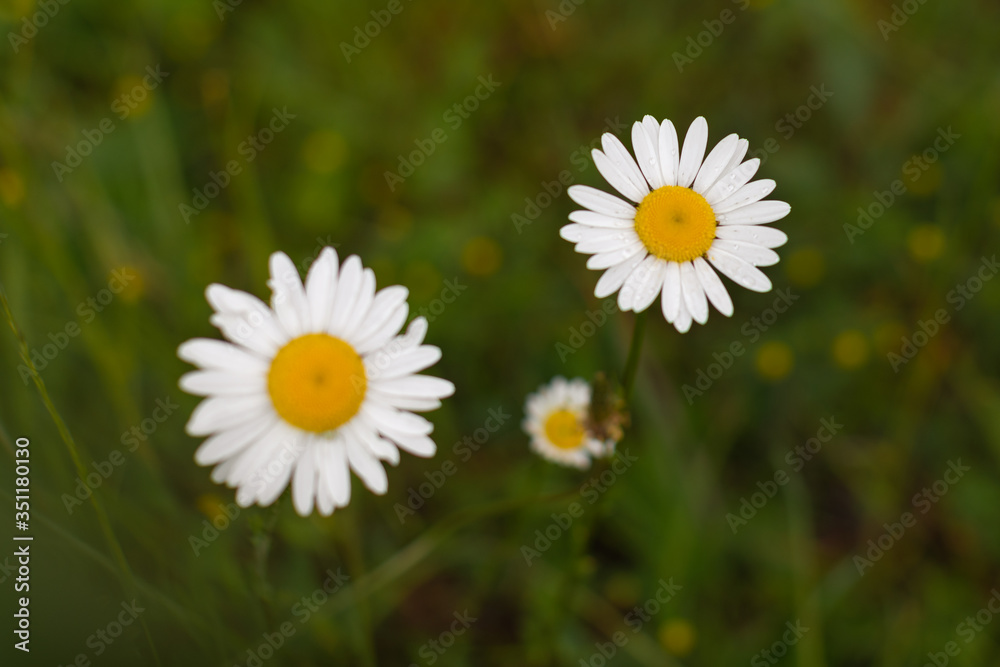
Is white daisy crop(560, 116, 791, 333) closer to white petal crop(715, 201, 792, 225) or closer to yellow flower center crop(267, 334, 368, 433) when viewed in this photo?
white petal crop(715, 201, 792, 225)

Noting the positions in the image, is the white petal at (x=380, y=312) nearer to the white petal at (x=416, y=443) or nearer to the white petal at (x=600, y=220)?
the white petal at (x=416, y=443)

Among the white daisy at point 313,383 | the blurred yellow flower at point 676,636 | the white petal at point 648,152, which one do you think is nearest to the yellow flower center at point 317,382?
the white daisy at point 313,383

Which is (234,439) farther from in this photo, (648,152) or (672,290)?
(648,152)

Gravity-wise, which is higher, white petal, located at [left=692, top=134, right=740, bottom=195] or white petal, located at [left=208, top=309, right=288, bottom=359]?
white petal, located at [left=692, top=134, right=740, bottom=195]

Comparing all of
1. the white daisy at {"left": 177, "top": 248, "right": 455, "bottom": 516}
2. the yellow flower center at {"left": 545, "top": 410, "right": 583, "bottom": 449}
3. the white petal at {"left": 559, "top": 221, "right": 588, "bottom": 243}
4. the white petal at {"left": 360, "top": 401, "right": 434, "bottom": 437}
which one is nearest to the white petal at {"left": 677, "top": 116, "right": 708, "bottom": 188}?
the white petal at {"left": 559, "top": 221, "right": 588, "bottom": 243}

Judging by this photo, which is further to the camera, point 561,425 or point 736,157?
point 561,425

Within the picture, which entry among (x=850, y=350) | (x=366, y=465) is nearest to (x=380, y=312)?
(x=366, y=465)

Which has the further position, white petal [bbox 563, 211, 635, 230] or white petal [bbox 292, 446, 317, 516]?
white petal [bbox 563, 211, 635, 230]
